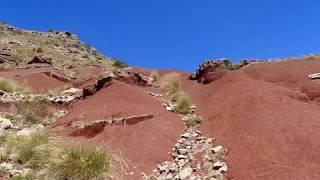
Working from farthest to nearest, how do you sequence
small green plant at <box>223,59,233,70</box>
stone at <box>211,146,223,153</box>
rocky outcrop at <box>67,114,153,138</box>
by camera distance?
small green plant at <box>223,59,233,70</box>
rocky outcrop at <box>67,114,153,138</box>
stone at <box>211,146,223,153</box>

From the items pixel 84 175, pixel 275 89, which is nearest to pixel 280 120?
pixel 275 89

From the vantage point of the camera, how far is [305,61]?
19.1 meters

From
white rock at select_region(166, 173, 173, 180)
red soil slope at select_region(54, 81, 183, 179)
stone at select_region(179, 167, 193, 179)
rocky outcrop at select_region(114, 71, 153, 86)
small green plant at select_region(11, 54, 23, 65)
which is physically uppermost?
small green plant at select_region(11, 54, 23, 65)

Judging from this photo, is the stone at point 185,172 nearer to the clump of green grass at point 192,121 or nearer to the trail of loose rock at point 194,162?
the trail of loose rock at point 194,162

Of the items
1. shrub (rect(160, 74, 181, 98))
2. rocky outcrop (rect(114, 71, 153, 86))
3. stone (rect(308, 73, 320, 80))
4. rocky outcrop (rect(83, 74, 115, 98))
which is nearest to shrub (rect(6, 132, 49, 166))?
rocky outcrop (rect(83, 74, 115, 98))

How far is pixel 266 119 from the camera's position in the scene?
44.4ft

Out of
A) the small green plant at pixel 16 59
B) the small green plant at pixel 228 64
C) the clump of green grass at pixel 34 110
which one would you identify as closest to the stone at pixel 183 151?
the clump of green grass at pixel 34 110

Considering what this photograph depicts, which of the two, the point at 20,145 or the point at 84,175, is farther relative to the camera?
the point at 20,145

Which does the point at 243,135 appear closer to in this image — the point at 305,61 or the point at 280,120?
the point at 280,120

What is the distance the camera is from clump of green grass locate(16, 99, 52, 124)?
16922mm

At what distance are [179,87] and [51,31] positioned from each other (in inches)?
2005

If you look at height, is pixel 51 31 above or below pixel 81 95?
above

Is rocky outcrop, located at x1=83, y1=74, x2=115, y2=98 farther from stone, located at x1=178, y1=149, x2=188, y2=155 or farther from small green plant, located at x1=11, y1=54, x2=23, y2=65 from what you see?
small green plant, located at x1=11, y1=54, x2=23, y2=65

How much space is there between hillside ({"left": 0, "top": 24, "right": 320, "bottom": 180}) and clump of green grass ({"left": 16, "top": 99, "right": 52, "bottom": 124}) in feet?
0.13
